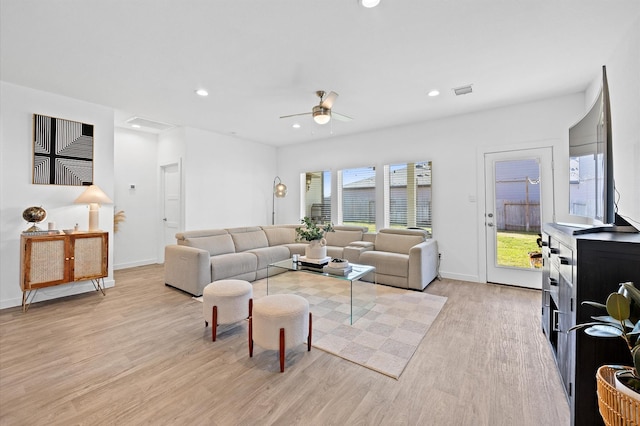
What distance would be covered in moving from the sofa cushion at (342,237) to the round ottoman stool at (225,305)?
118 inches

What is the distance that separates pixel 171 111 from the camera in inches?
176

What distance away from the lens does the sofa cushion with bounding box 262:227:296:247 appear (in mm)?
5656

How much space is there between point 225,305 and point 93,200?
9.43 feet

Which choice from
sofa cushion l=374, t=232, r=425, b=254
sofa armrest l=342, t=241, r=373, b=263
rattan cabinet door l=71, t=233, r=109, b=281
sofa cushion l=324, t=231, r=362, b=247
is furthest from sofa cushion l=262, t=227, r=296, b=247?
rattan cabinet door l=71, t=233, r=109, b=281

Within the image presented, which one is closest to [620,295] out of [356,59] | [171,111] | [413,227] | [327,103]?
[356,59]

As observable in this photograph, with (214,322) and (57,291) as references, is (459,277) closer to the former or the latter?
(214,322)

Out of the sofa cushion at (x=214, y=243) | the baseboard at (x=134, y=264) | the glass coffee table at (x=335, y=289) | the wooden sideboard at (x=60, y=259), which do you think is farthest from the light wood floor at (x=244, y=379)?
the baseboard at (x=134, y=264)

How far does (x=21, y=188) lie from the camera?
359 centimetres

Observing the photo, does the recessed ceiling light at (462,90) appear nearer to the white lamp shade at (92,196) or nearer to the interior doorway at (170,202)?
the interior doorway at (170,202)

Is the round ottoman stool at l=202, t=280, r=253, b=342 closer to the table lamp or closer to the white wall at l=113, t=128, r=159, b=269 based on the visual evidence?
the table lamp

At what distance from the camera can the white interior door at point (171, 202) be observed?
5617mm

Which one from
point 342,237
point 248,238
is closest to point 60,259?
point 248,238

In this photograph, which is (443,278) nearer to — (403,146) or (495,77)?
(403,146)

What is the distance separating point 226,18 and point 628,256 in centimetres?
305
